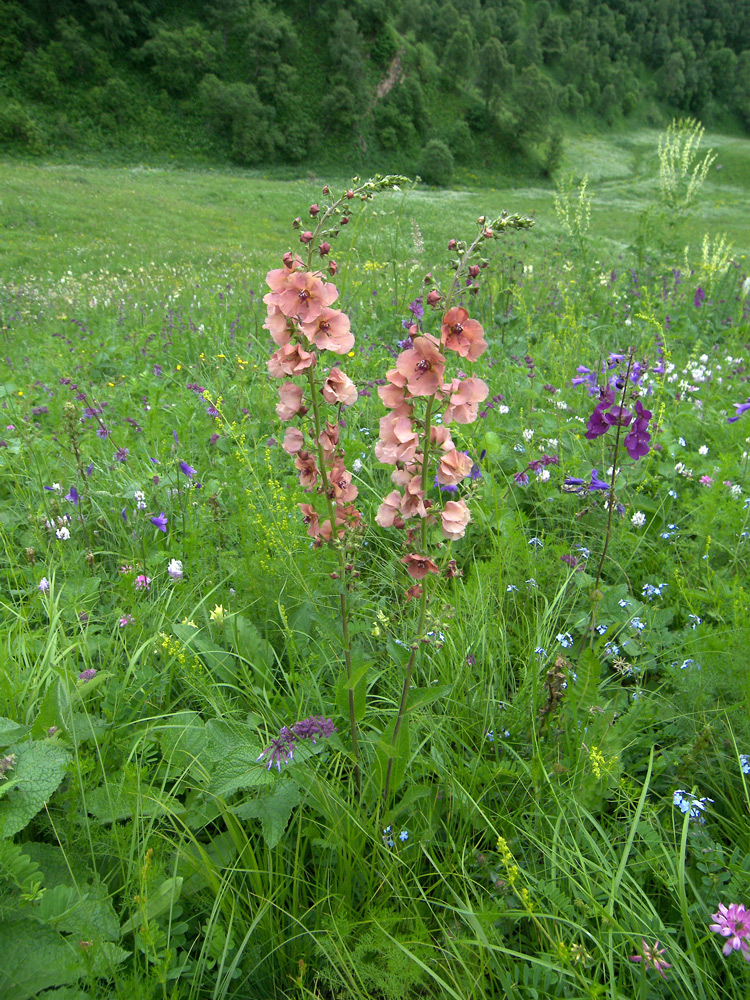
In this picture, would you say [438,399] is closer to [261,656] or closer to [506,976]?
[261,656]

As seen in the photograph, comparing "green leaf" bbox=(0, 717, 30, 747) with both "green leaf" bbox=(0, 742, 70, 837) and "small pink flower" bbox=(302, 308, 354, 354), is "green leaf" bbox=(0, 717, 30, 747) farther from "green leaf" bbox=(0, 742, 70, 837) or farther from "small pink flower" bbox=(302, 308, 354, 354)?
"small pink flower" bbox=(302, 308, 354, 354)

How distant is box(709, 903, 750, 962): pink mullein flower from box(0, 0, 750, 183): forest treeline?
143 feet

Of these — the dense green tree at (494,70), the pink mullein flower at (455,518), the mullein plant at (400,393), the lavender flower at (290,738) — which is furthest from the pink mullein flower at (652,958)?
the dense green tree at (494,70)

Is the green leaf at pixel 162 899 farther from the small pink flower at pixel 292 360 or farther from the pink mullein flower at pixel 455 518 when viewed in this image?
the small pink flower at pixel 292 360

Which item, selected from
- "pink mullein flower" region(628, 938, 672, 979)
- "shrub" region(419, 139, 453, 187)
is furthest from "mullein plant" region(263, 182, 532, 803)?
"shrub" region(419, 139, 453, 187)

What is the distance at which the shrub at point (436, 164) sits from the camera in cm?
4103

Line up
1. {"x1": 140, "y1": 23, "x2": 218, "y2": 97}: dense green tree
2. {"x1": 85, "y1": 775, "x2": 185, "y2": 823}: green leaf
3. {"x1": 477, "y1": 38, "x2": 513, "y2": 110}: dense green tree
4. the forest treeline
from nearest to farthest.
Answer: {"x1": 85, "y1": 775, "x2": 185, "y2": 823}: green leaf, the forest treeline, {"x1": 140, "y1": 23, "x2": 218, "y2": 97}: dense green tree, {"x1": 477, "y1": 38, "x2": 513, "y2": 110}: dense green tree

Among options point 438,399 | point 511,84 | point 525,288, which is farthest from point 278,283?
point 511,84

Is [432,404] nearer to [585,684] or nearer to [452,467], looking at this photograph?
[452,467]

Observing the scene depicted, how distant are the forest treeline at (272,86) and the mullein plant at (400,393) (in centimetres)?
4241

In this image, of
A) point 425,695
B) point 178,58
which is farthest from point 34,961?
point 178,58

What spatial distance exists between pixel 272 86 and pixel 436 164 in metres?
15.8

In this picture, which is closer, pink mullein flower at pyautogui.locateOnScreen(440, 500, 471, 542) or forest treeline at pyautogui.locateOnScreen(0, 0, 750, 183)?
pink mullein flower at pyautogui.locateOnScreen(440, 500, 471, 542)

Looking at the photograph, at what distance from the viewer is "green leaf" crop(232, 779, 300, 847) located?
1391 millimetres
